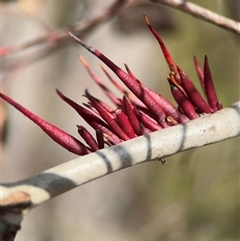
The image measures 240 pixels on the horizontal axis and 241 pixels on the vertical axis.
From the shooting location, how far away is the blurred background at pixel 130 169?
1371 millimetres

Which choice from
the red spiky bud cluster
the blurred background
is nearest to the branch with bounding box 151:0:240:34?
the red spiky bud cluster

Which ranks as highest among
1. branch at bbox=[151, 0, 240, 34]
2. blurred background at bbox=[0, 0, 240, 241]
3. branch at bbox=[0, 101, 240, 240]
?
blurred background at bbox=[0, 0, 240, 241]

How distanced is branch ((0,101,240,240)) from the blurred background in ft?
2.99

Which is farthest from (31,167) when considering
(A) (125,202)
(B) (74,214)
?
(A) (125,202)

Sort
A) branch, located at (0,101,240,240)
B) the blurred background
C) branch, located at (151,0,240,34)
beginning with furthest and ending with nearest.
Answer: the blurred background < branch, located at (151,0,240,34) < branch, located at (0,101,240,240)

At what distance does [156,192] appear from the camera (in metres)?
1.60

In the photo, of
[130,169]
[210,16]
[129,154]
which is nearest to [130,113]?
[129,154]

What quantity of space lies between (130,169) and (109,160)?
4.60 ft

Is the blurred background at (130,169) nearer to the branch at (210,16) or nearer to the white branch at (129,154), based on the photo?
the branch at (210,16)

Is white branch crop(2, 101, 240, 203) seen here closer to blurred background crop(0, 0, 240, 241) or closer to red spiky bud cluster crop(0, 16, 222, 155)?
red spiky bud cluster crop(0, 16, 222, 155)

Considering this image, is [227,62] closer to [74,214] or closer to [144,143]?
[74,214]

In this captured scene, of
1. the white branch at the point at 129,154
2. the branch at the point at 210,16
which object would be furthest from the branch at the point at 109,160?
the branch at the point at 210,16

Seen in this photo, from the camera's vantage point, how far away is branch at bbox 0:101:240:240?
0.27m

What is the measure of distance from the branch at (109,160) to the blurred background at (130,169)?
0.91 metres
